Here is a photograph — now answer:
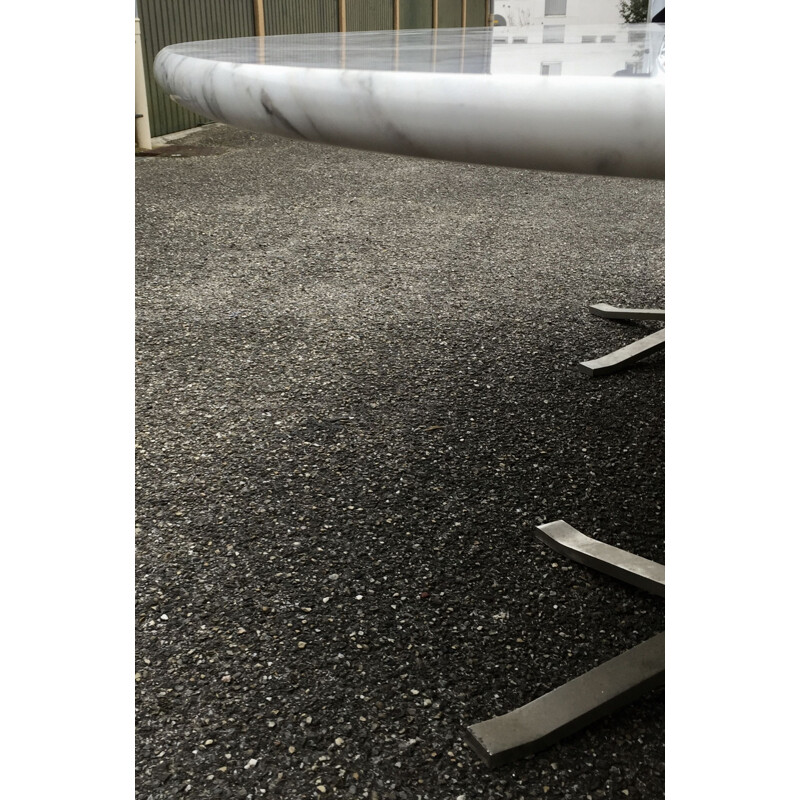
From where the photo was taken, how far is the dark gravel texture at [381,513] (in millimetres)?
1038

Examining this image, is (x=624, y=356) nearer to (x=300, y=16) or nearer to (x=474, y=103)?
(x=474, y=103)

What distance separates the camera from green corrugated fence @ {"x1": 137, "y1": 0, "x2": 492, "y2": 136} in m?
5.62

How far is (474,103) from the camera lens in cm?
61

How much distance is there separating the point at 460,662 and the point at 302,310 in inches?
63.0

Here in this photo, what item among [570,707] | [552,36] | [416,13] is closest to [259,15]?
[416,13]

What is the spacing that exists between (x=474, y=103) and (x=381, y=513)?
1.01 metres

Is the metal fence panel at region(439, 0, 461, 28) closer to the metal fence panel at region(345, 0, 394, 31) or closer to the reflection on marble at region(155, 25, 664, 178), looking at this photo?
the metal fence panel at region(345, 0, 394, 31)

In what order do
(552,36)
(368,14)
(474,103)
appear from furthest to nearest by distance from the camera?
(368,14), (552,36), (474,103)

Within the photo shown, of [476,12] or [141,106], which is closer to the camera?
[141,106]

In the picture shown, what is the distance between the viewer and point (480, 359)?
221cm

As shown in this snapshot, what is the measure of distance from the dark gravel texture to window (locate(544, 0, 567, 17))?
486 inches

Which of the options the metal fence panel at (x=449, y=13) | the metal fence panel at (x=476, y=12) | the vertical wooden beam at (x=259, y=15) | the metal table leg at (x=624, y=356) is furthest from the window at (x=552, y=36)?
the metal fence panel at (x=476, y=12)
